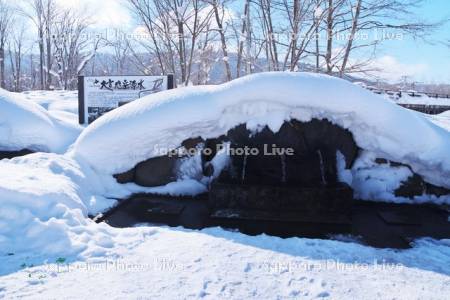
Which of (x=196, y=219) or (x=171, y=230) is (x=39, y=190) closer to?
(x=171, y=230)

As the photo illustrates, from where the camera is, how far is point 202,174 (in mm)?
5434

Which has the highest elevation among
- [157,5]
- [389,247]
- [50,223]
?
[157,5]

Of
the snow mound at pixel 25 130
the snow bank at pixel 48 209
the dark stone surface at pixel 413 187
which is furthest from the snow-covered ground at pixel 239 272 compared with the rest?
the snow mound at pixel 25 130

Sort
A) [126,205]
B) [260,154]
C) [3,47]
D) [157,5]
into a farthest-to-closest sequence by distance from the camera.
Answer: [3,47] < [157,5] < [260,154] < [126,205]

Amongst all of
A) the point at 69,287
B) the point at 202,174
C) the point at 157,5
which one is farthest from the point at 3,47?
the point at 69,287

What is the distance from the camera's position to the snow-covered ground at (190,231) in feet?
8.36

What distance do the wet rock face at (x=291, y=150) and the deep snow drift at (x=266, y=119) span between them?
13cm

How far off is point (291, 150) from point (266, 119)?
60 centimetres

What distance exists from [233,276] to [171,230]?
1.22m

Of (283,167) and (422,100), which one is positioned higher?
(422,100)

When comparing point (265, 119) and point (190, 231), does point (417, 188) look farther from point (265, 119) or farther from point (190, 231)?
point (190, 231)

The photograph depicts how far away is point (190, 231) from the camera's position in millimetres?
3713

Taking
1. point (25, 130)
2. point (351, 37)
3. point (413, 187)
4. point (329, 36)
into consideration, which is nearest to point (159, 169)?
point (25, 130)

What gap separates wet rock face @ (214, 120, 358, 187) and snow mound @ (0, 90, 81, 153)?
3592mm
